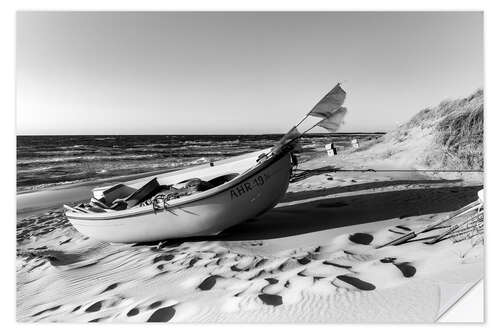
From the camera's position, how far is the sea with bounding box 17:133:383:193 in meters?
3.02

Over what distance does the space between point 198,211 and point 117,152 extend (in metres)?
1.69

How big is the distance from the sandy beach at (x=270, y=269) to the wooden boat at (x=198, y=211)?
15cm

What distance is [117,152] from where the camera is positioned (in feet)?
13.5

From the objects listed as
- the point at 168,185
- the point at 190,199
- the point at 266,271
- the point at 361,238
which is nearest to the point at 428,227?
the point at 361,238

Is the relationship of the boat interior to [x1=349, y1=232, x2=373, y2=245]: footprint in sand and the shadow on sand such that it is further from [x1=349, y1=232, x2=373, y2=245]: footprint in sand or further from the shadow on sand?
[x1=349, y1=232, x2=373, y2=245]: footprint in sand

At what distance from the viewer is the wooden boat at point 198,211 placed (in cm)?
290

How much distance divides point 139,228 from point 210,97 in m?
1.29

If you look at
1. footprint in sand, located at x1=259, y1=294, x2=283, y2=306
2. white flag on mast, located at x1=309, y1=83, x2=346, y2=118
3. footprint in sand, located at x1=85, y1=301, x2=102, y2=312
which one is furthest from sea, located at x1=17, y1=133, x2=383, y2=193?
footprint in sand, located at x1=259, y1=294, x2=283, y2=306

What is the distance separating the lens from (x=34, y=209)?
11.0 feet

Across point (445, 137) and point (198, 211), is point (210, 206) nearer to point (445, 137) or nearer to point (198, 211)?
point (198, 211)

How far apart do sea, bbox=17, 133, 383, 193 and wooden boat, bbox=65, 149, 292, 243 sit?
42 cm

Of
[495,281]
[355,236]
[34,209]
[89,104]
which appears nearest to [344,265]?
[355,236]
